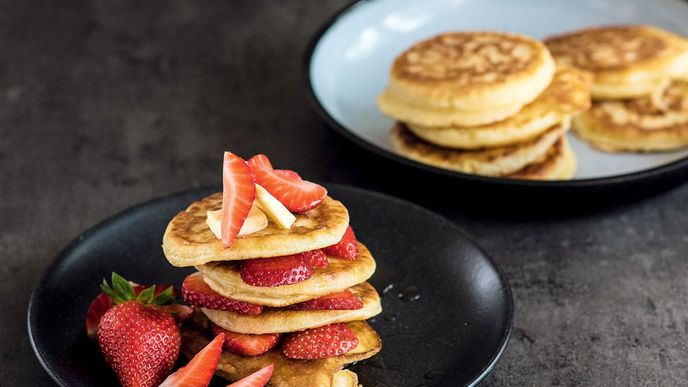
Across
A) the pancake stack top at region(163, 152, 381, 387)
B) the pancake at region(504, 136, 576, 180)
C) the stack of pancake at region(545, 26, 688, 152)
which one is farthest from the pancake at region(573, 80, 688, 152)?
the pancake stack top at region(163, 152, 381, 387)

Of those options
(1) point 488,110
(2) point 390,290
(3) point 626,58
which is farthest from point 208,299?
(3) point 626,58

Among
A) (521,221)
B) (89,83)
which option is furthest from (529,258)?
(89,83)

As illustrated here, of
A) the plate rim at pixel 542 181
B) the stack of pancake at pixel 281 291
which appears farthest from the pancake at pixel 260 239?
the plate rim at pixel 542 181

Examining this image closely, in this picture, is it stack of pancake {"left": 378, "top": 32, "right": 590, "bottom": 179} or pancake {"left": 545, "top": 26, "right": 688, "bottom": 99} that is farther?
pancake {"left": 545, "top": 26, "right": 688, "bottom": 99}

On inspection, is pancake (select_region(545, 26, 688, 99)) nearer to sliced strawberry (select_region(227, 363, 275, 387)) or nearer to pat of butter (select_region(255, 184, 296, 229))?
pat of butter (select_region(255, 184, 296, 229))

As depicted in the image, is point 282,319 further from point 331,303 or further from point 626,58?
point 626,58
